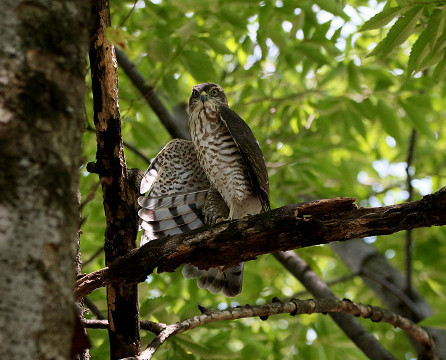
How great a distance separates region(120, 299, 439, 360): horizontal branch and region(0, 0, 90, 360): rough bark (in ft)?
4.64

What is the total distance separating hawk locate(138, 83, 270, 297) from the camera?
4.13m

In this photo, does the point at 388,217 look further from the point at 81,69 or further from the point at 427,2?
the point at 81,69

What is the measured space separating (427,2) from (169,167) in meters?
2.54

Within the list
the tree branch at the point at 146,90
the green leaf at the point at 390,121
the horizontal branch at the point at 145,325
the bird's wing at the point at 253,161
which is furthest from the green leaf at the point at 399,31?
the tree branch at the point at 146,90

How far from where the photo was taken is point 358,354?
14.6ft

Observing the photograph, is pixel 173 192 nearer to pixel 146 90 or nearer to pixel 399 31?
pixel 146 90

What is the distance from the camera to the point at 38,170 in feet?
3.77

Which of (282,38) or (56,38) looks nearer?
(56,38)

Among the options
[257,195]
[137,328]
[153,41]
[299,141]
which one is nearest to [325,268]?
[299,141]

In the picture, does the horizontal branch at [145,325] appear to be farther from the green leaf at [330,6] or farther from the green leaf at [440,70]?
the green leaf at [330,6]

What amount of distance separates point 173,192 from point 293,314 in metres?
1.77

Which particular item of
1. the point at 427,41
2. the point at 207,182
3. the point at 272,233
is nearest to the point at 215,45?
the point at 207,182

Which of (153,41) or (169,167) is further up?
(153,41)

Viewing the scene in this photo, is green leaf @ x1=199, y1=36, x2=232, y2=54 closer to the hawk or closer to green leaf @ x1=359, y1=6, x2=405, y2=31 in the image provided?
the hawk
